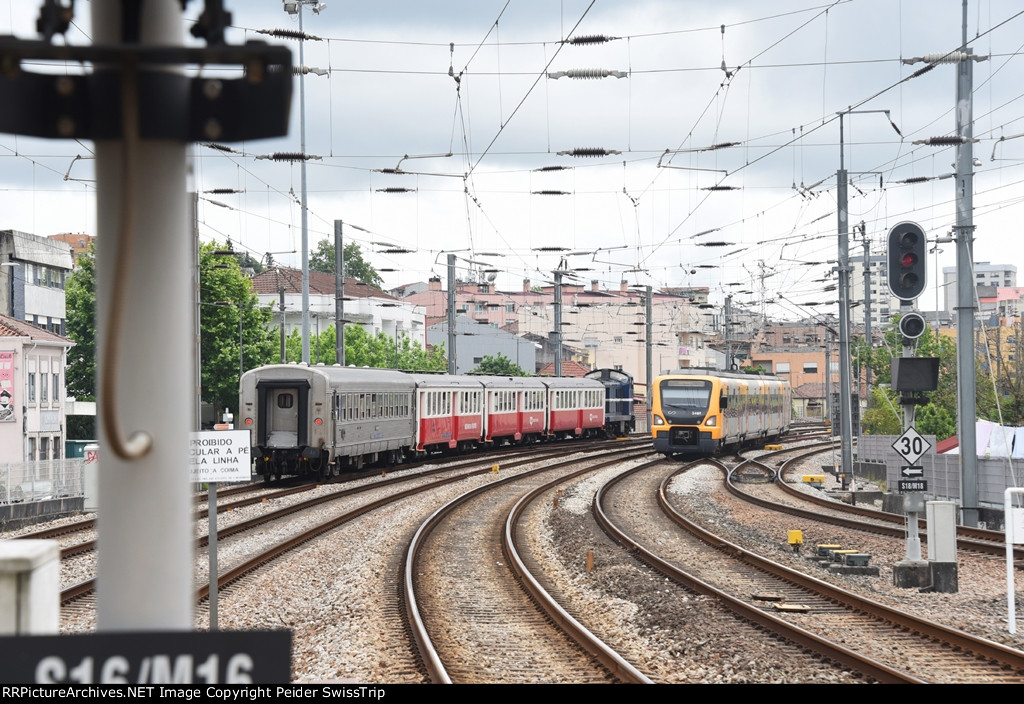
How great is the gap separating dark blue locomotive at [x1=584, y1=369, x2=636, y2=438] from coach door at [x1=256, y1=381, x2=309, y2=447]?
3026 cm

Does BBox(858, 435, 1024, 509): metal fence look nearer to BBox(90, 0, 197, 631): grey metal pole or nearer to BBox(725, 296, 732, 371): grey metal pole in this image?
BBox(725, 296, 732, 371): grey metal pole

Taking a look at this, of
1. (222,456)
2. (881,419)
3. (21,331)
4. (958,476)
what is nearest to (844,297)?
(958,476)

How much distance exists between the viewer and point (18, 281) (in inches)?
2078

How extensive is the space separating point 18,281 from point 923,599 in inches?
1855

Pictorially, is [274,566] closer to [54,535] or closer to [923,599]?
[54,535]

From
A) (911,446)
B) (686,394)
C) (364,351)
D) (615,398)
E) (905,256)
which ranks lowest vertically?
(615,398)

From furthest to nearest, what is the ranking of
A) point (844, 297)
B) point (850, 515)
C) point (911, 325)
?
point (844, 297) < point (850, 515) < point (911, 325)

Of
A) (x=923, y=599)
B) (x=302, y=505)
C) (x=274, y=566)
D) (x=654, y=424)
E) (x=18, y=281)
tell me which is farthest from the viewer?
(x=18, y=281)

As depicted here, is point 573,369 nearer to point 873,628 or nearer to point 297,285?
point 297,285

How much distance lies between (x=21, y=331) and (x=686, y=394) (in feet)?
83.8

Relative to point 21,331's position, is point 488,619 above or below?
below

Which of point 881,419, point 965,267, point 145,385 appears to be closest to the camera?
point 145,385

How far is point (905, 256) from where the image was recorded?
16.9 metres

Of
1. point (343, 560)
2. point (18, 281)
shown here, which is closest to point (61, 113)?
point (343, 560)
